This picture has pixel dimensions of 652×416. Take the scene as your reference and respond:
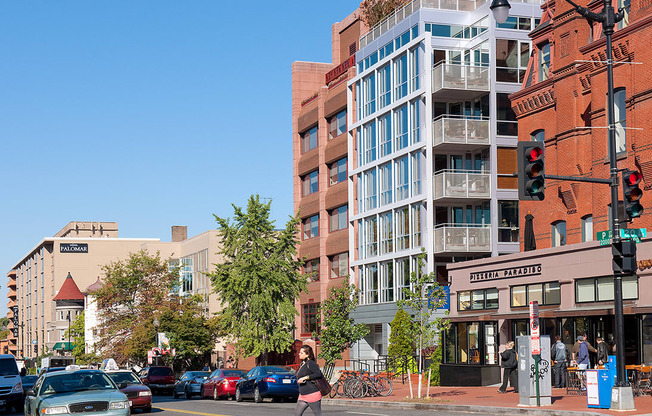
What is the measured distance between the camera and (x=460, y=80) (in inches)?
1831

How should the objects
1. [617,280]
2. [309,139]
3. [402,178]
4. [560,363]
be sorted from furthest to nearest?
[309,139], [402,178], [560,363], [617,280]

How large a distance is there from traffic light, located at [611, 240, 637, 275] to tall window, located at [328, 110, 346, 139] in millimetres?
38962

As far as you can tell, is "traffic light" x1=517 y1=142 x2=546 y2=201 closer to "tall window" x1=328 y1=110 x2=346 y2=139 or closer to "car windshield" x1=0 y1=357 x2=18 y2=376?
"car windshield" x1=0 y1=357 x2=18 y2=376

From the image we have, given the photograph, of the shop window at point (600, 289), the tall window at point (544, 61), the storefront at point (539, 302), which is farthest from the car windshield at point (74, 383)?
the tall window at point (544, 61)

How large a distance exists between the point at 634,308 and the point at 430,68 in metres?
21.0

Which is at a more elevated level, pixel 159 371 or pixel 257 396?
pixel 257 396

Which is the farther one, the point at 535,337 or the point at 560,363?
the point at 560,363

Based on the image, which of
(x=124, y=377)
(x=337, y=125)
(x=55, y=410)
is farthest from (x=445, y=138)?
(x=55, y=410)

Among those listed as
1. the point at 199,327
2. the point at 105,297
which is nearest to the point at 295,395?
the point at 199,327

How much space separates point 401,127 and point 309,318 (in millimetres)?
19625

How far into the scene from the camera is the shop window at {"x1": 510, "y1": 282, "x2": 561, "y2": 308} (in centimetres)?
3481

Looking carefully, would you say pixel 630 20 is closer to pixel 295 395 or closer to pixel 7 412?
pixel 295 395

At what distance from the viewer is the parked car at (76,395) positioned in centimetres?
1845

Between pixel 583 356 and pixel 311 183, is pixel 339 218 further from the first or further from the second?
pixel 583 356
